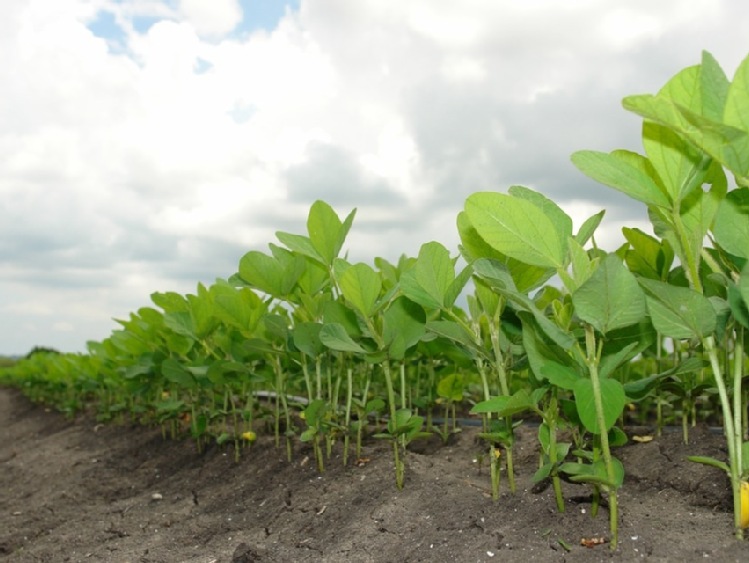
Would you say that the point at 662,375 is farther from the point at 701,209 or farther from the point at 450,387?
the point at 450,387

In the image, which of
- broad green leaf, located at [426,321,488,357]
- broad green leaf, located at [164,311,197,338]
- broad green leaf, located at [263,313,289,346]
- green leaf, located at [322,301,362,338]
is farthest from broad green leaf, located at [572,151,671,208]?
broad green leaf, located at [164,311,197,338]

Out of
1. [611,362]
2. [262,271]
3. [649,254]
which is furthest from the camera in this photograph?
[262,271]

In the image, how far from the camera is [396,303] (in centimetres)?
197

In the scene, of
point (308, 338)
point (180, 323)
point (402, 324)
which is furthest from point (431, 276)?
point (180, 323)

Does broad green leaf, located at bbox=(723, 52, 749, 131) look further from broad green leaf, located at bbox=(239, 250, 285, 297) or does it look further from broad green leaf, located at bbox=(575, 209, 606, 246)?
broad green leaf, located at bbox=(239, 250, 285, 297)

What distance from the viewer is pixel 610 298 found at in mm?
1314

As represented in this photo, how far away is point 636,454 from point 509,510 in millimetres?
759

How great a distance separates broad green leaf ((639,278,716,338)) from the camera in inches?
51.6

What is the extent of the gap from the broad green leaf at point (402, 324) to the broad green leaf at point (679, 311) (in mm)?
739

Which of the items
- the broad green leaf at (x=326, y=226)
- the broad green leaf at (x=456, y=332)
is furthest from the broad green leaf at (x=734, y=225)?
the broad green leaf at (x=326, y=226)

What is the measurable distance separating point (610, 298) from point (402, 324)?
757 mm

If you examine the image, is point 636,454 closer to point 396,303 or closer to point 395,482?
point 395,482

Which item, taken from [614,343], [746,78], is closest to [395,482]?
[614,343]

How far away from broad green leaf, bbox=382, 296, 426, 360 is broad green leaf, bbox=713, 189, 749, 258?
2.76ft
